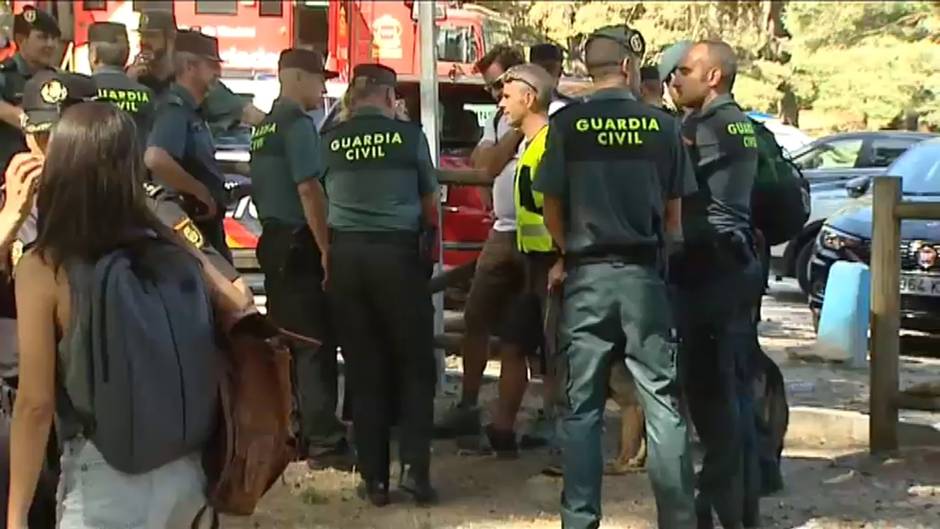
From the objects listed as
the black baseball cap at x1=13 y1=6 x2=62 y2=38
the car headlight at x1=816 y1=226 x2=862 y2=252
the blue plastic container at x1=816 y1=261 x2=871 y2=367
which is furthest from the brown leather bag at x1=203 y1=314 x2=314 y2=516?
the car headlight at x1=816 y1=226 x2=862 y2=252

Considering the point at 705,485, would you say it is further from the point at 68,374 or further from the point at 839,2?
the point at 839,2

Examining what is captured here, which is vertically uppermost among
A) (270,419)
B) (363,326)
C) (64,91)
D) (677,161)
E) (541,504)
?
(64,91)

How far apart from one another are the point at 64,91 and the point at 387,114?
250 cm

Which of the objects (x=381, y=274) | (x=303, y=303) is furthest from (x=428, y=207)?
(x=303, y=303)

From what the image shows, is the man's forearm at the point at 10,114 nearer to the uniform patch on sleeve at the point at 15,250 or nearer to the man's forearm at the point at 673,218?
the uniform patch on sleeve at the point at 15,250

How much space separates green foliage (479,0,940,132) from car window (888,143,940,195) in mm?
328

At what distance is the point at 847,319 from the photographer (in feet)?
32.2

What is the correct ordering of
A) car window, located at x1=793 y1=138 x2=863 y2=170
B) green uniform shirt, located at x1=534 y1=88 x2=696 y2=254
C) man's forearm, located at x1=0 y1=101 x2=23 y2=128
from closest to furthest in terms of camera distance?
green uniform shirt, located at x1=534 y1=88 x2=696 y2=254 < man's forearm, located at x1=0 y1=101 x2=23 y2=128 < car window, located at x1=793 y1=138 x2=863 y2=170

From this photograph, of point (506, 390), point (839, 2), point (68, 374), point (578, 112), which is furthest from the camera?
point (839, 2)

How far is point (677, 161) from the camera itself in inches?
203

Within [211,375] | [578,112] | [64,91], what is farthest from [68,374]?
[578,112]

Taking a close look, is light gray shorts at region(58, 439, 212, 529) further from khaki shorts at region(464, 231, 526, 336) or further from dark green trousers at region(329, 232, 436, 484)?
khaki shorts at region(464, 231, 526, 336)

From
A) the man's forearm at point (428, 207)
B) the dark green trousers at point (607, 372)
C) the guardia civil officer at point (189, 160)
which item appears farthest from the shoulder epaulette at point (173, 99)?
the dark green trousers at point (607, 372)

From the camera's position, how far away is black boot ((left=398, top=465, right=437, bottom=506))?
612 cm
